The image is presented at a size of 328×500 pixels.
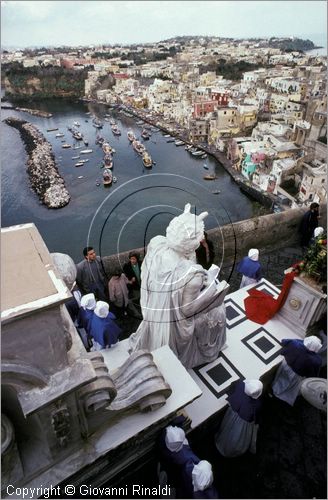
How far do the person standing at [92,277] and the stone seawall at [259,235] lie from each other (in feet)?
7.17

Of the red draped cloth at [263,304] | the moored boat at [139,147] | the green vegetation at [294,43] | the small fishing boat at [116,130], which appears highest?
the green vegetation at [294,43]

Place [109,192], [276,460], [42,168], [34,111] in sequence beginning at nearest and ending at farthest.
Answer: [276,460]
[109,192]
[42,168]
[34,111]

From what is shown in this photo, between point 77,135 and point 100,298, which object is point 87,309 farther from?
point 77,135

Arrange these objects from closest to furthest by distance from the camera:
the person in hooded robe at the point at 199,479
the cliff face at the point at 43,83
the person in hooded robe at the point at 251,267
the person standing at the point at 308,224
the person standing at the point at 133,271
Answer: the person in hooded robe at the point at 199,479
the person standing at the point at 133,271
the person in hooded robe at the point at 251,267
the person standing at the point at 308,224
the cliff face at the point at 43,83

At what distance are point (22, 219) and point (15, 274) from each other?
35.8m

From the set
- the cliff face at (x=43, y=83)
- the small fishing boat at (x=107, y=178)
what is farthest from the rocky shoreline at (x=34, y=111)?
the small fishing boat at (x=107, y=178)

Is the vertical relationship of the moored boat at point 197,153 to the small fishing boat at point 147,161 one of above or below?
above

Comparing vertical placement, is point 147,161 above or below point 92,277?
below

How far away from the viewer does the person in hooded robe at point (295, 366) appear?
11.1 ft

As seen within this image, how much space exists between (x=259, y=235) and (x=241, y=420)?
13.1ft

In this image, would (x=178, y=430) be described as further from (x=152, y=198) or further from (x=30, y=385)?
(x=152, y=198)

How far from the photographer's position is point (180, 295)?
9.80 ft

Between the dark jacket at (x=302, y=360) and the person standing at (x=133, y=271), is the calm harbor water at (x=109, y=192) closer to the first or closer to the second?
the person standing at (x=133, y=271)

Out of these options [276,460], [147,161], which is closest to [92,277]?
[276,460]
